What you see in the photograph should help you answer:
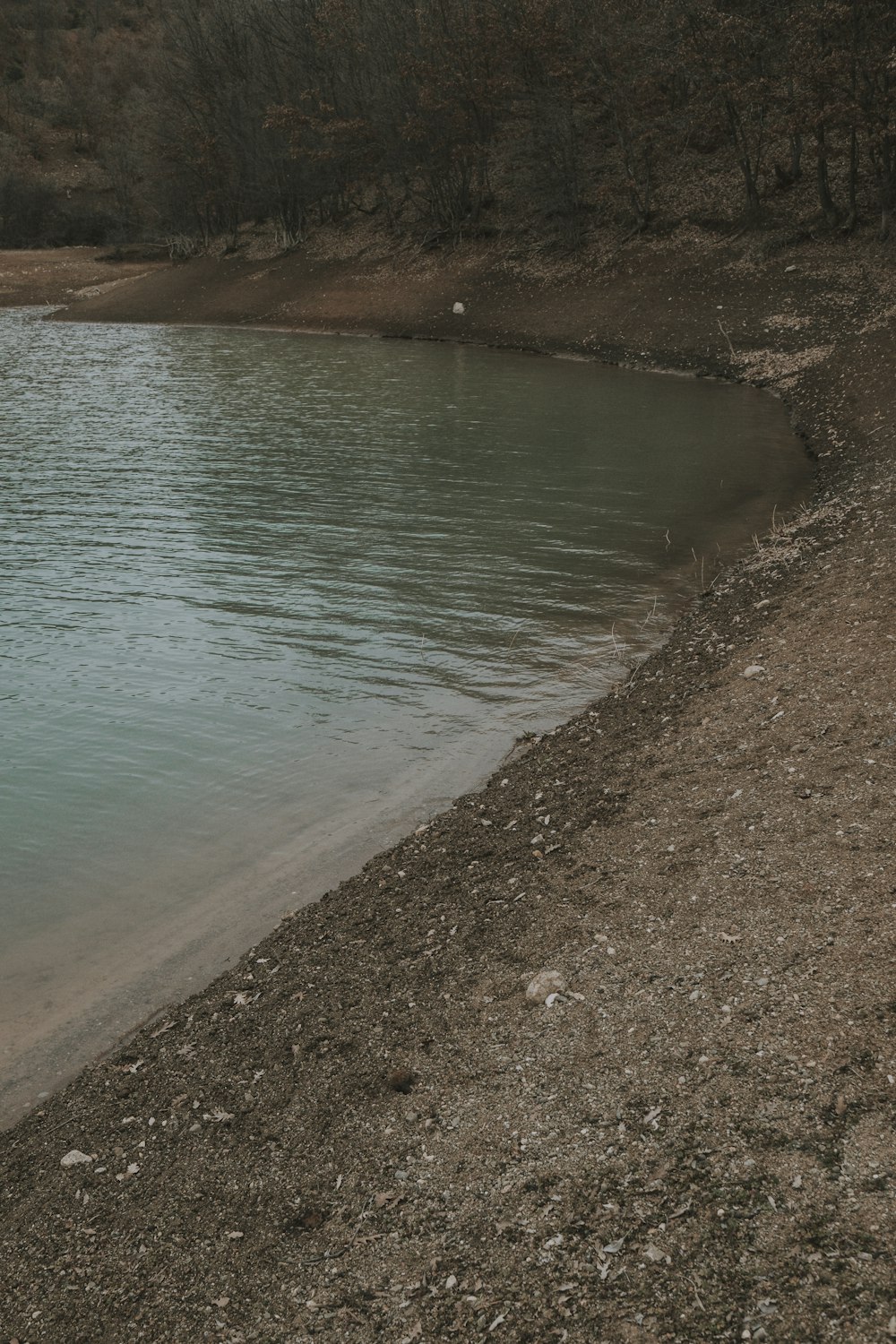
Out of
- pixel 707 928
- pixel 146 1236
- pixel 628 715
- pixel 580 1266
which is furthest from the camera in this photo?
pixel 628 715

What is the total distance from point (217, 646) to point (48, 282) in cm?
5339

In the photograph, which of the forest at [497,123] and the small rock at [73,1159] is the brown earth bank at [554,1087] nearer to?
the small rock at [73,1159]

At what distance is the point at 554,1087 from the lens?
3945 millimetres

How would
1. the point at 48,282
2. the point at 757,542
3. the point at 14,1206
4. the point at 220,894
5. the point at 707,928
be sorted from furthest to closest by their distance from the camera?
the point at 48,282 → the point at 757,542 → the point at 220,894 → the point at 707,928 → the point at 14,1206

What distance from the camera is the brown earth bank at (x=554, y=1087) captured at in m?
3.14

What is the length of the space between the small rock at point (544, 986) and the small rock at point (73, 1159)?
6.55 feet

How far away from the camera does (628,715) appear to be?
7566 mm

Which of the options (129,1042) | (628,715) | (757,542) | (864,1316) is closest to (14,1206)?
→ (129,1042)

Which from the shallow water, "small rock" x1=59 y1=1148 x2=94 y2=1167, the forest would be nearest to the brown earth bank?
"small rock" x1=59 y1=1148 x2=94 y2=1167

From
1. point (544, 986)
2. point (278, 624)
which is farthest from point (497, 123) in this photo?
point (544, 986)

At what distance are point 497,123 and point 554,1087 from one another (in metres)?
41.5

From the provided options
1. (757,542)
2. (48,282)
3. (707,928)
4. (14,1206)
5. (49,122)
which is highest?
(49,122)

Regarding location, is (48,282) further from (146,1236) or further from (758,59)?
(146,1236)

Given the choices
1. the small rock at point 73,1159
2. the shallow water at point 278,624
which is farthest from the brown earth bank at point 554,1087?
the shallow water at point 278,624
